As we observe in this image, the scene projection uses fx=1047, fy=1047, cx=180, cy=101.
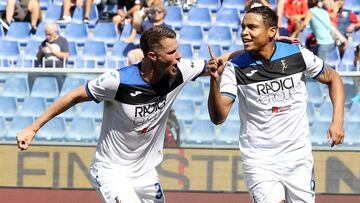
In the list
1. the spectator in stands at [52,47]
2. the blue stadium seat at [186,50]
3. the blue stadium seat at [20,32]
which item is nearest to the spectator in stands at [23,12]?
the blue stadium seat at [20,32]

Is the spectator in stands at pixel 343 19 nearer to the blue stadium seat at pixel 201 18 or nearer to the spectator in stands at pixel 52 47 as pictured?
the blue stadium seat at pixel 201 18

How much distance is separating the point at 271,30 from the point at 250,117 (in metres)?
0.66

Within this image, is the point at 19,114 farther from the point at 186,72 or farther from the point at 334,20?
the point at 334,20

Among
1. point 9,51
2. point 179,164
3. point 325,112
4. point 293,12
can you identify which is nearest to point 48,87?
point 179,164

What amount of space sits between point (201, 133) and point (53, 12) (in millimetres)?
6787

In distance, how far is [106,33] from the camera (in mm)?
16469

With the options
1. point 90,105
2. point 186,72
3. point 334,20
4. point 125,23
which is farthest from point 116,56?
point 186,72

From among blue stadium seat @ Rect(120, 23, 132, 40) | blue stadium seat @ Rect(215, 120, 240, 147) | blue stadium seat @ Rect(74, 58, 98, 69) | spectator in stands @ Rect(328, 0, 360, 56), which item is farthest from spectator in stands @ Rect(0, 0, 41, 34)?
blue stadium seat @ Rect(215, 120, 240, 147)

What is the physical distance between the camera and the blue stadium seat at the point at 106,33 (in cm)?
1634

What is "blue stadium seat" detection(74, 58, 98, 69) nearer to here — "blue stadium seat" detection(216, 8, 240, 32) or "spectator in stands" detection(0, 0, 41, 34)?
"spectator in stands" detection(0, 0, 41, 34)

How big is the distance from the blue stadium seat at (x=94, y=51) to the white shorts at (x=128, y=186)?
8.06 metres

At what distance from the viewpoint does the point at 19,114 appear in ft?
37.3

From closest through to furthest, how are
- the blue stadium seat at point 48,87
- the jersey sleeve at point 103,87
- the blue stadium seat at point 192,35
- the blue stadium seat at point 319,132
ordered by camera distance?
the jersey sleeve at point 103,87
the blue stadium seat at point 319,132
the blue stadium seat at point 48,87
the blue stadium seat at point 192,35

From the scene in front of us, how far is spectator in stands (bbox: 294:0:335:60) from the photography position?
49.1 feet
